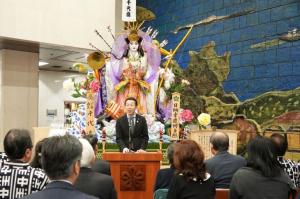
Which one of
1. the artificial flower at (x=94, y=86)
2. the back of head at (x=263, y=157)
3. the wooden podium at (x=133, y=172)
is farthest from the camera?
the artificial flower at (x=94, y=86)

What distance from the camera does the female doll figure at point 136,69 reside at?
7.56 metres

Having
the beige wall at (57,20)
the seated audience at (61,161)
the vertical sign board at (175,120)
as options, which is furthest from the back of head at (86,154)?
the beige wall at (57,20)

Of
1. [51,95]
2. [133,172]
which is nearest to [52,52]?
[51,95]

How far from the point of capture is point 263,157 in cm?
268

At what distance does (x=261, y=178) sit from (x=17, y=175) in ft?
5.13

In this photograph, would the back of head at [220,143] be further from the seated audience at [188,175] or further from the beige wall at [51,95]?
the beige wall at [51,95]

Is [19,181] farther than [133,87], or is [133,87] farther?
[133,87]

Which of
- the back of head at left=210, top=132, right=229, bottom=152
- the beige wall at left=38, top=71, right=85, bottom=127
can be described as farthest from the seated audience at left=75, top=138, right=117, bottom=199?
the beige wall at left=38, top=71, right=85, bottom=127

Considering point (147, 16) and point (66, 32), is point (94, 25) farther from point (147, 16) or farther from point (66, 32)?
point (147, 16)

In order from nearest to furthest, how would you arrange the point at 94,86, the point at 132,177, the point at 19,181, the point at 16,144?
1. the point at 19,181
2. the point at 16,144
3. the point at 132,177
4. the point at 94,86

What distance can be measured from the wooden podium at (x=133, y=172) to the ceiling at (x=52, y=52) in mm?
5608

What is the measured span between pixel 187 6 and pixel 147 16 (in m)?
1.58

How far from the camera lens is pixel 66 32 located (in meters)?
9.55

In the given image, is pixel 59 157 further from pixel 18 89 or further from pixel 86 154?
pixel 18 89
